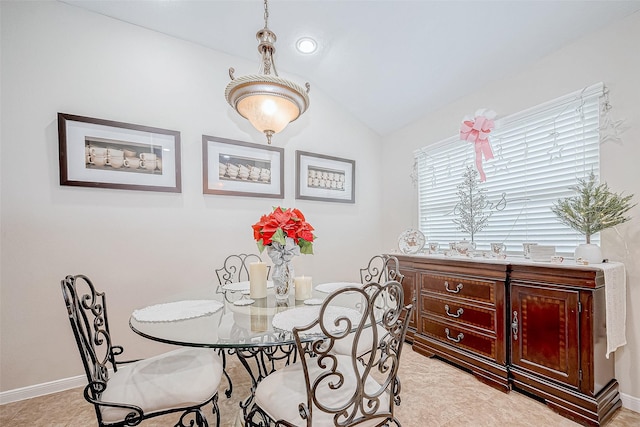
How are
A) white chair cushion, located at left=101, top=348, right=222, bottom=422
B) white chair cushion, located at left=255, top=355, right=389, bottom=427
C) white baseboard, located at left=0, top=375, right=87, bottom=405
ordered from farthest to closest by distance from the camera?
white baseboard, located at left=0, top=375, right=87, bottom=405 < white chair cushion, located at left=101, top=348, right=222, bottom=422 < white chair cushion, located at left=255, top=355, right=389, bottom=427

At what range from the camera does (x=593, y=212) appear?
69.1 inches

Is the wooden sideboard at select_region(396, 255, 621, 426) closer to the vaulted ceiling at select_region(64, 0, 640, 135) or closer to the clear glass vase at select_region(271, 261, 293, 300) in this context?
the clear glass vase at select_region(271, 261, 293, 300)

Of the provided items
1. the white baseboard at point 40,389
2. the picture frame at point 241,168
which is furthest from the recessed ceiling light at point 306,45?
the white baseboard at point 40,389

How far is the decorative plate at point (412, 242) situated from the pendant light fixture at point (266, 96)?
5.93 feet

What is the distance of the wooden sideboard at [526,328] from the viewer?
65.2 inches

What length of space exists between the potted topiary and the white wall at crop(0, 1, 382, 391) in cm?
243

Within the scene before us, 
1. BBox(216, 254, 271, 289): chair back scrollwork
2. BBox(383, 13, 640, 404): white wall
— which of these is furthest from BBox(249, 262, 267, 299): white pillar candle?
BBox(383, 13, 640, 404): white wall

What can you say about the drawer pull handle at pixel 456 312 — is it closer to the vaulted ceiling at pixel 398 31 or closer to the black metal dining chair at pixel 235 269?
the black metal dining chair at pixel 235 269

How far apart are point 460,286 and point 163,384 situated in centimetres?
212

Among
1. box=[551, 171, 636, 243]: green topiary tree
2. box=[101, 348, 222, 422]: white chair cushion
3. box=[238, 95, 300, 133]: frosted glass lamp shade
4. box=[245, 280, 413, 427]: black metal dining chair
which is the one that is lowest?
box=[101, 348, 222, 422]: white chair cushion

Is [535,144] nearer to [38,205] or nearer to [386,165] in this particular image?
[386,165]

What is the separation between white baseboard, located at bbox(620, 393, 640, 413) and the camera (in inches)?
68.9

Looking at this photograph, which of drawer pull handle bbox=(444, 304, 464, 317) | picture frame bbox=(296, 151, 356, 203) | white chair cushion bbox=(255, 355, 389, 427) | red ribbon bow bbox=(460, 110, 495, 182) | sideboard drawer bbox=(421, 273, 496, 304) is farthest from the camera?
picture frame bbox=(296, 151, 356, 203)

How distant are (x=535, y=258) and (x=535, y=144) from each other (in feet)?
3.15
